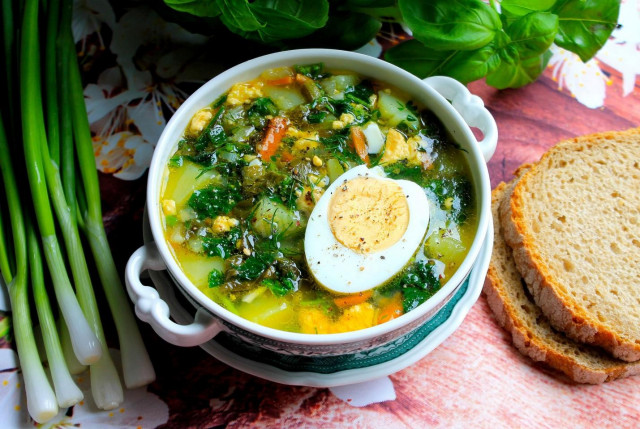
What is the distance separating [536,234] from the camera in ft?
8.94

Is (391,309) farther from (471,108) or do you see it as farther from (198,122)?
(198,122)

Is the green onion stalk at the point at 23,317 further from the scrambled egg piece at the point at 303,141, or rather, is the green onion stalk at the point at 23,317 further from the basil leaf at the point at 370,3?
the basil leaf at the point at 370,3

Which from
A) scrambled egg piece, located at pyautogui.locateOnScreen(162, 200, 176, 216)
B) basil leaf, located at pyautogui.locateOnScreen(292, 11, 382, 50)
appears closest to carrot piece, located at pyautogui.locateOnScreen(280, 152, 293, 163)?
scrambled egg piece, located at pyautogui.locateOnScreen(162, 200, 176, 216)

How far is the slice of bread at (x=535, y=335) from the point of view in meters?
2.53

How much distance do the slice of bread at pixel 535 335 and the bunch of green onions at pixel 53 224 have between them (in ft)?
4.61

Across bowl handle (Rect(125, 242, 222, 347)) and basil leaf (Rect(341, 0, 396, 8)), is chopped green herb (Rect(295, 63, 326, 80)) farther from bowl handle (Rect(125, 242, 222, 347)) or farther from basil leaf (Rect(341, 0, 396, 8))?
bowl handle (Rect(125, 242, 222, 347))

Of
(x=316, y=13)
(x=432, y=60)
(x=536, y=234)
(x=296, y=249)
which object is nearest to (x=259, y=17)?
(x=316, y=13)

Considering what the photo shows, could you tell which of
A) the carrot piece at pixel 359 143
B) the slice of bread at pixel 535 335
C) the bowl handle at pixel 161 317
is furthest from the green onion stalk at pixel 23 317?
the slice of bread at pixel 535 335

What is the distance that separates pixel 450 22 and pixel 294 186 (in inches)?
36.3

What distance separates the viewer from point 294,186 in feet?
7.47

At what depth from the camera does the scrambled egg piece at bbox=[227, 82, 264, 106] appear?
246 centimetres

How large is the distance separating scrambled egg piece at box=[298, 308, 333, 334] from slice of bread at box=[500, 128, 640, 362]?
101cm

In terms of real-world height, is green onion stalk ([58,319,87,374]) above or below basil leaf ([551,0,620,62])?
below

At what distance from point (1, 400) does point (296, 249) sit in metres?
1.24
